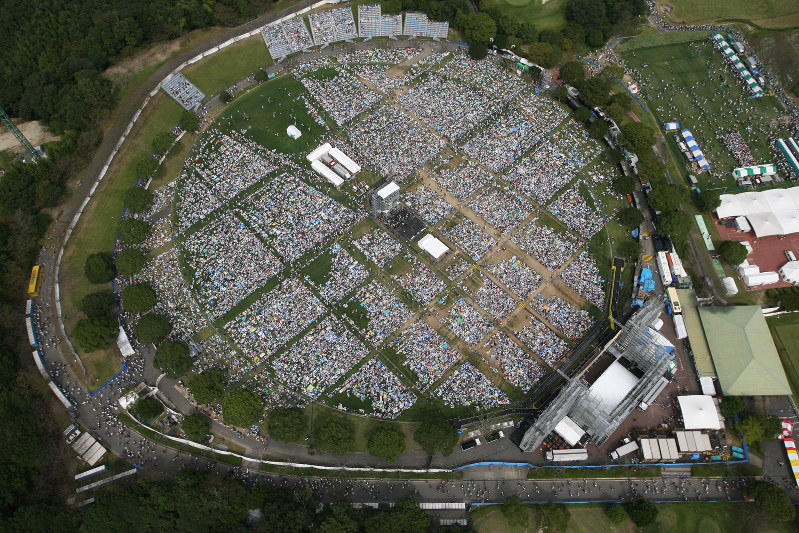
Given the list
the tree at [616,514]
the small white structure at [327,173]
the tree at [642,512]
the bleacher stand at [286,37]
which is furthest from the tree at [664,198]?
the bleacher stand at [286,37]

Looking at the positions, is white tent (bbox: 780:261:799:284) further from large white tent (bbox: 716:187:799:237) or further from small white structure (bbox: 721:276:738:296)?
small white structure (bbox: 721:276:738:296)

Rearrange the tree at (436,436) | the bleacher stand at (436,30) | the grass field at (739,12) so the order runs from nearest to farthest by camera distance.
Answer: the tree at (436,436) → the bleacher stand at (436,30) → the grass field at (739,12)

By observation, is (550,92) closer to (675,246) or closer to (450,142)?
(450,142)

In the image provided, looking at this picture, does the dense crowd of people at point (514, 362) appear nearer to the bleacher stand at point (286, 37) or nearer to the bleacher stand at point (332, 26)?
the bleacher stand at point (332, 26)

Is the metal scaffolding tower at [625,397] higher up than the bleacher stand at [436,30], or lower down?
lower down

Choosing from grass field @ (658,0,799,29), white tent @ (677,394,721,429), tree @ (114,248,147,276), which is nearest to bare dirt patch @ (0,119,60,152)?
tree @ (114,248,147,276)

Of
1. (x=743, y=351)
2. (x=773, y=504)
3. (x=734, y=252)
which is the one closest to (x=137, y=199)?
(x=743, y=351)

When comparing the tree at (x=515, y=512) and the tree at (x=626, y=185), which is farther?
the tree at (x=626, y=185)

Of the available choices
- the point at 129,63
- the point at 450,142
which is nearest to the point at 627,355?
the point at 450,142
